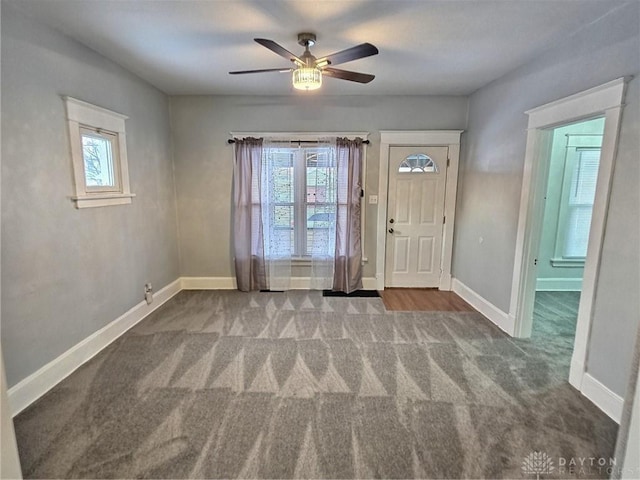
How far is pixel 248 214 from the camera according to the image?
4309 mm

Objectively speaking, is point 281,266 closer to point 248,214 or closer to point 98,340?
point 248,214

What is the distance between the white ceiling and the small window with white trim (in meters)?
0.58

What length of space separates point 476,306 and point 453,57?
9.20 feet

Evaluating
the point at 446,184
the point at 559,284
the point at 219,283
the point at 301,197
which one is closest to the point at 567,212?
the point at 559,284

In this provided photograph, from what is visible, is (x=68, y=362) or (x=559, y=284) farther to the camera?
(x=559, y=284)

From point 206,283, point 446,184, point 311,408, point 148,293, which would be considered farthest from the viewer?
point 206,283

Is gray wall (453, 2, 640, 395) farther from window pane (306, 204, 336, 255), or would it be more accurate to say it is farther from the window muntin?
window pane (306, 204, 336, 255)

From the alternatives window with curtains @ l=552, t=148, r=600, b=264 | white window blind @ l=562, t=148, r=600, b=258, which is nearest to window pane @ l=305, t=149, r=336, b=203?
window with curtains @ l=552, t=148, r=600, b=264

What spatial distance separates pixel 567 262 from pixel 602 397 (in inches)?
121

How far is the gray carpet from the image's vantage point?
1.73 m

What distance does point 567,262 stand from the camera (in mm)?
4582

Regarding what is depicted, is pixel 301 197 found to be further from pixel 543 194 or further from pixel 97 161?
pixel 543 194

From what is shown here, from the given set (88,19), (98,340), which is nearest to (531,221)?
(88,19)

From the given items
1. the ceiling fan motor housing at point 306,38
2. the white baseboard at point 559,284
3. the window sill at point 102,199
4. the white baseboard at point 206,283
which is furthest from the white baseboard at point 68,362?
the white baseboard at point 559,284
